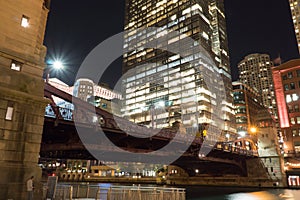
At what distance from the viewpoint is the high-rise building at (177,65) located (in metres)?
131

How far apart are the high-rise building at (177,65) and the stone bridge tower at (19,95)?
336ft

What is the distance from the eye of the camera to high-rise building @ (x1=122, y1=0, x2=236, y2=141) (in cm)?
13075

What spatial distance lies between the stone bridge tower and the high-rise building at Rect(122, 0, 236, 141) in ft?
336

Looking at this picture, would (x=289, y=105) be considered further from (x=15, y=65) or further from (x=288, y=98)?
(x=15, y=65)

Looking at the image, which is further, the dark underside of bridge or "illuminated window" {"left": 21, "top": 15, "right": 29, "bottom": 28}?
the dark underside of bridge

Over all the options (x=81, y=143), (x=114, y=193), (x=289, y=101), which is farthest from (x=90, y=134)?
(x=289, y=101)

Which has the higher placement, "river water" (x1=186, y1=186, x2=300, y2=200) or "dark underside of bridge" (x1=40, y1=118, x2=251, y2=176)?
"dark underside of bridge" (x1=40, y1=118, x2=251, y2=176)

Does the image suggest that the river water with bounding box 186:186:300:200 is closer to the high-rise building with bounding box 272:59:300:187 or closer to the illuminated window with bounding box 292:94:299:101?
the high-rise building with bounding box 272:59:300:187

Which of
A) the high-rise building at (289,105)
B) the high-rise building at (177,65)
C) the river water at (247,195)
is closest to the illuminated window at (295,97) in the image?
the high-rise building at (289,105)

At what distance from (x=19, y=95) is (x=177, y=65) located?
12833cm

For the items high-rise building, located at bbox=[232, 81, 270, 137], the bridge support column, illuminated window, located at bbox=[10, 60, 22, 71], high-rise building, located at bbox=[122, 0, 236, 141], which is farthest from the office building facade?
high-rise building, located at bbox=[232, 81, 270, 137]

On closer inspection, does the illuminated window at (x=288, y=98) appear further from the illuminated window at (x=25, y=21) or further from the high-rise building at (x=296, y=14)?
the high-rise building at (x=296, y=14)

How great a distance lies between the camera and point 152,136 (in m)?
33.5

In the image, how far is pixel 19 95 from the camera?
15.3 m
